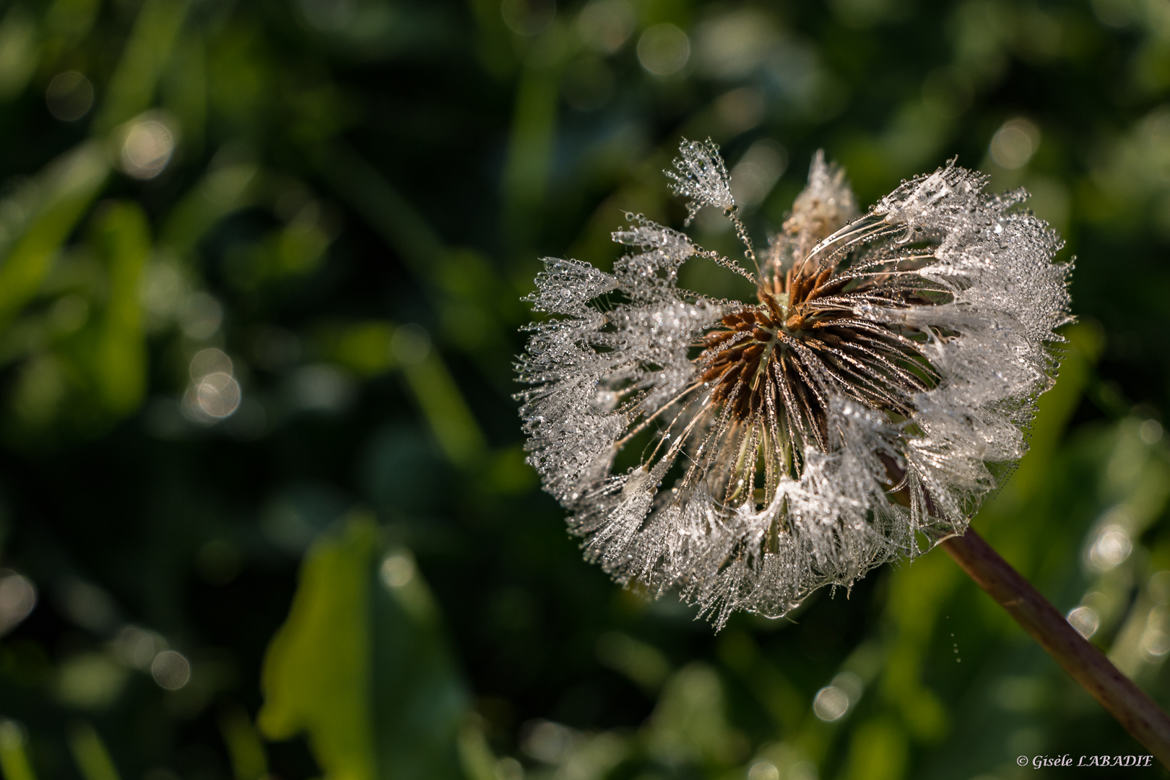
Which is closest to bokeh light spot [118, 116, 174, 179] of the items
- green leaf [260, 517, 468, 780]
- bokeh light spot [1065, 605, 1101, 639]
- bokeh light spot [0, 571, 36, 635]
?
bokeh light spot [0, 571, 36, 635]

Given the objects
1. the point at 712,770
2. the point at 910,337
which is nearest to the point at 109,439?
the point at 712,770

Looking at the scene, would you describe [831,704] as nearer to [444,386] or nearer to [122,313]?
[444,386]

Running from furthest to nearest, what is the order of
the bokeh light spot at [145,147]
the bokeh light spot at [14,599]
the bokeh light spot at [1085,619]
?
the bokeh light spot at [145,147] < the bokeh light spot at [14,599] < the bokeh light spot at [1085,619]

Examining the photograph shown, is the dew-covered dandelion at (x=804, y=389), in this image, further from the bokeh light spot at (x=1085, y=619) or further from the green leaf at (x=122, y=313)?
the green leaf at (x=122, y=313)

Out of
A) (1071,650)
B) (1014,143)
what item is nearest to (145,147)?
(1014,143)

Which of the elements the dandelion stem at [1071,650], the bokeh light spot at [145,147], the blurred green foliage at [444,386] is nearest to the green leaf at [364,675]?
the blurred green foliage at [444,386]

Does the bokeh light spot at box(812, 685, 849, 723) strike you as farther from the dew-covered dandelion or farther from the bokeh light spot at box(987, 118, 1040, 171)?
the bokeh light spot at box(987, 118, 1040, 171)
